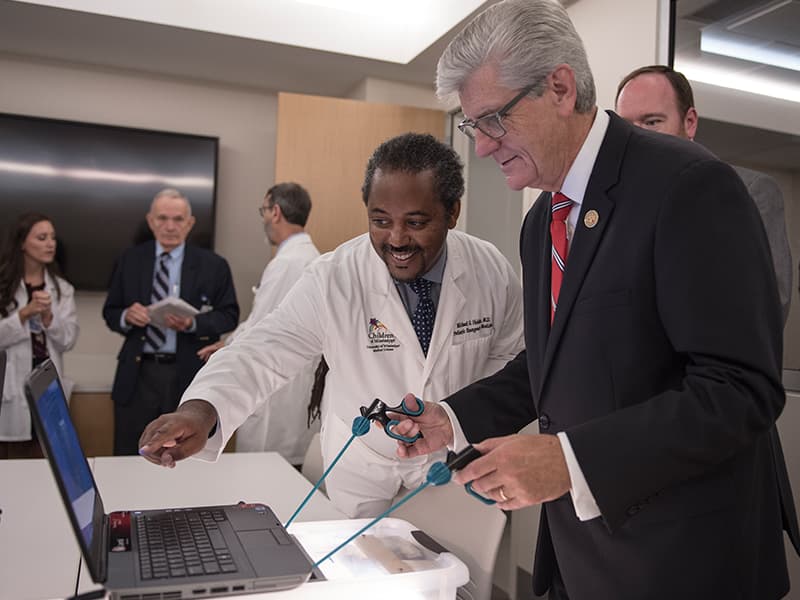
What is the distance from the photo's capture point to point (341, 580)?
1016 mm

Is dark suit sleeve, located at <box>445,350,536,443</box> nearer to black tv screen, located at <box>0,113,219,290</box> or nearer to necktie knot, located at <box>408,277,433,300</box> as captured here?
necktie knot, located at <box>408,277,433,300</box>

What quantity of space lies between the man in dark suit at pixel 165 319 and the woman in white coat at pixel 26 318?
11.6 inches

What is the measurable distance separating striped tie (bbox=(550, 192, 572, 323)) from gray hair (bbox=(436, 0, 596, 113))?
155mm

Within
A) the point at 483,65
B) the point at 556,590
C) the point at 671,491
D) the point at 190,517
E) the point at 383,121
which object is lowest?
the point at 556,590

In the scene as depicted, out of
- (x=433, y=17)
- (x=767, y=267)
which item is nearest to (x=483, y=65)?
(x=767, y=267)

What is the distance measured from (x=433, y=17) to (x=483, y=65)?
236 cm

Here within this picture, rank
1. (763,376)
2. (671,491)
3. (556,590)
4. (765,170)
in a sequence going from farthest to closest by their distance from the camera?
1. (765,170)
2. (556,590)
3. (671,491)
4. (763,376)

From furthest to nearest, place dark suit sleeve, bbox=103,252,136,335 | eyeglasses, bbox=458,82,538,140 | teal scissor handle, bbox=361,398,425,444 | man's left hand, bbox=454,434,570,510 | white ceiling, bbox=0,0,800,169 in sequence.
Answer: dark suit sleeve, bbox=103,252,136,335
white ceiling, bbox=0,0,800,169
teal scissor handle, bbox=361,398,425,444
eyeglasses, bbox=458,82,538,140
man's left hand, bbox=454,434,570,510

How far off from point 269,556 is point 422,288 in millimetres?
917

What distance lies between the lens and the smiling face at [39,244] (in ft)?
12.1

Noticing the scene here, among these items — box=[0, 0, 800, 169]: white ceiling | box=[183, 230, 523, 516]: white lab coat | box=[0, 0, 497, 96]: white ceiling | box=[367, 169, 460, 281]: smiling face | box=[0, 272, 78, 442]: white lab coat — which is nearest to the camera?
box=[367, 169, 460, 281]: smiling face

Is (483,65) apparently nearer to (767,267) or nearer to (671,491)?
(767,267)

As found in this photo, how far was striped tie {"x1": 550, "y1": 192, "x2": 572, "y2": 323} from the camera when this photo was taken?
1180mm

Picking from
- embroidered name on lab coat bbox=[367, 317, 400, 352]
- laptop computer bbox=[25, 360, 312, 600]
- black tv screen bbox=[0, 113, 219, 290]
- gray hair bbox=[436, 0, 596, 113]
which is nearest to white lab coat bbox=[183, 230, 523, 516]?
embroidered name on lab coat bbox=[367, 317, 400, 352]
